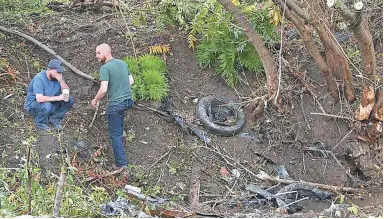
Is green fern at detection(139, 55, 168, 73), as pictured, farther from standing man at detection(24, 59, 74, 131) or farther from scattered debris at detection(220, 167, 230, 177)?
scattered debris at detection(220, 167, 230, 177)

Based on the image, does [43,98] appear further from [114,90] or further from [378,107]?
[378,107]

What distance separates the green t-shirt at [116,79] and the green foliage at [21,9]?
4.23m

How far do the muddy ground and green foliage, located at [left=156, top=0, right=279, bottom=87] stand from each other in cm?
25

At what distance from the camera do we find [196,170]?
7.64 meters

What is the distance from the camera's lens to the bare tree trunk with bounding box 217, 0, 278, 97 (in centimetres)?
779

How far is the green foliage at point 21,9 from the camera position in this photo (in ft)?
33.8

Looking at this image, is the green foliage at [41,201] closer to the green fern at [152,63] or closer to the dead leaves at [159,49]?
the green fern at [152,63]

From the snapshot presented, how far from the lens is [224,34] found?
8.91 meters

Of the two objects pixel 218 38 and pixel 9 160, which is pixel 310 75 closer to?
pixel 218 38

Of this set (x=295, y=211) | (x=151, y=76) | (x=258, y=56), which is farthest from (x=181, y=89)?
(x=295, y=211)

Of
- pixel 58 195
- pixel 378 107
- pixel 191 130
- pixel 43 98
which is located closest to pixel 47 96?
pixel 43 98

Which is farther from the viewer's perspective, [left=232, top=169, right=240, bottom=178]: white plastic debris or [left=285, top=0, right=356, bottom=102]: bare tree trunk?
[left=232, top=169, right=240, bottom=178]: white plastic debris

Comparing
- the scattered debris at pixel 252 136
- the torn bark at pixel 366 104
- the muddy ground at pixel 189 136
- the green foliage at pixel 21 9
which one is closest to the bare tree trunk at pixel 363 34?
the torn bark at pixel 366 104

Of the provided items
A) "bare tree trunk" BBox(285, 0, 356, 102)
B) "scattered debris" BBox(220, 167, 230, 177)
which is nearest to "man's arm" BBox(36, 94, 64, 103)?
"scattered debris" BBox(220, 167, 230, 177)
